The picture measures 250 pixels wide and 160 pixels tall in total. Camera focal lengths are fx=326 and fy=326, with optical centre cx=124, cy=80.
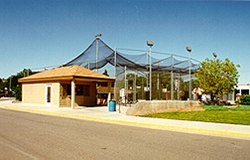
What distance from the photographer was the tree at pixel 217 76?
32.8 metres

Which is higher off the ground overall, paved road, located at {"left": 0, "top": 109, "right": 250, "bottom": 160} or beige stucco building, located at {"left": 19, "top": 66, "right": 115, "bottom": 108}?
beige stucco building, located at {"left": 19, "top": 66, "right": 115, "bottom": 108}

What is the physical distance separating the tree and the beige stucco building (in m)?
9.58

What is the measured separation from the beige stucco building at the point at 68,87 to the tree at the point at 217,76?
31.4 ft

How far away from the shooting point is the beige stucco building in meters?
29.1

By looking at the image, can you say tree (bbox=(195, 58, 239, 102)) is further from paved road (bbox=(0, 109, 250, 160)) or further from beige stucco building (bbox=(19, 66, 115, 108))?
paved road (bbox=(0, 109, 250, 160))

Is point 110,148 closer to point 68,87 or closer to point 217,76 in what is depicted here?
point 68,87

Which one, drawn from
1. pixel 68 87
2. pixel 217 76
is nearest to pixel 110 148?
pixel 68 87

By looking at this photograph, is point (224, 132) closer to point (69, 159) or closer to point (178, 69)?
point (69, 159)

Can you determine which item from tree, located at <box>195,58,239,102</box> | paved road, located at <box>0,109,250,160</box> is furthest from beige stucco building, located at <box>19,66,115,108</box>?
paved road, located at <box>0,109,250,160</box>

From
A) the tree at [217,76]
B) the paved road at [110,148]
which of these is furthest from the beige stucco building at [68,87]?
the paved road at [110,148]

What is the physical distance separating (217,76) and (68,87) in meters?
15.0

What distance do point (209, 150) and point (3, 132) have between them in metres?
7.70

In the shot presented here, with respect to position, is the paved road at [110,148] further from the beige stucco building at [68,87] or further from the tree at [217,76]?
the tree at [217,76]

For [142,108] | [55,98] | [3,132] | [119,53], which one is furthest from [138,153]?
[55,98]
